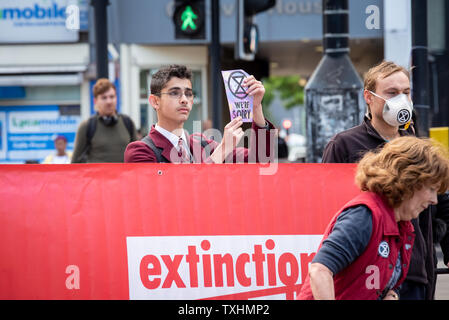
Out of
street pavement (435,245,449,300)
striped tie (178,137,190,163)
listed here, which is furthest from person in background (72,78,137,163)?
street pavement (435,245,449,300)

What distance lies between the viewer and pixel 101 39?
358 inches

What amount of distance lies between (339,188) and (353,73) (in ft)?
14.9

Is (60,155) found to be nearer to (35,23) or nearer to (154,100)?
(35,23)

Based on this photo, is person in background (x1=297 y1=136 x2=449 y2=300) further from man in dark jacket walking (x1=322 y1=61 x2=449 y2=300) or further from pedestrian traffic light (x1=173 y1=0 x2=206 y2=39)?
pedestrian traffic light (x1=173 y1=0 x2=206 y2=39)

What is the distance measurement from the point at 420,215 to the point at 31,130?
51.6 feet

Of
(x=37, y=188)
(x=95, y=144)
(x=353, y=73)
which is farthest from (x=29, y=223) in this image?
(x=353, y=73)

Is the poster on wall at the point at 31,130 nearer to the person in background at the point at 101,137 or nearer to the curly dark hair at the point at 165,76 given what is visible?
the person in background at the point at 101,137

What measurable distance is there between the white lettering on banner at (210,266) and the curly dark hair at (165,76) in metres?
0.83

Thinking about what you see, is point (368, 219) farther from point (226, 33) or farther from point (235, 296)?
point (226, 33)

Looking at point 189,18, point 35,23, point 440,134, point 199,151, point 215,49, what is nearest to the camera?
point 199,151

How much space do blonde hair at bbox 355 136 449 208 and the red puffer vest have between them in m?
→ 0.05

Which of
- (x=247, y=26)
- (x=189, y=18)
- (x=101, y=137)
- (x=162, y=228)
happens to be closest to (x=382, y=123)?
(x=162, y=228)

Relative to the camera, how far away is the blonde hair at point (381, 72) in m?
4.07
